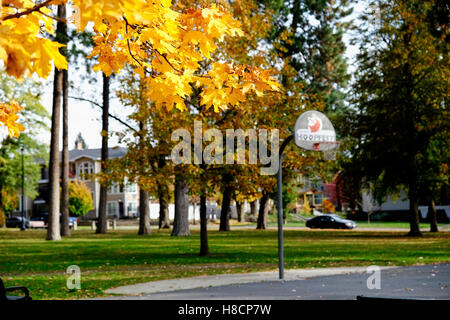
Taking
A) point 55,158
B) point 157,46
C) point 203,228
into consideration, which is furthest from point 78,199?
point 157,46

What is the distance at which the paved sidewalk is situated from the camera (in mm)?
11133

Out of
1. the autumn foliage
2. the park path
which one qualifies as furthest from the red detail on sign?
the autumn foliage

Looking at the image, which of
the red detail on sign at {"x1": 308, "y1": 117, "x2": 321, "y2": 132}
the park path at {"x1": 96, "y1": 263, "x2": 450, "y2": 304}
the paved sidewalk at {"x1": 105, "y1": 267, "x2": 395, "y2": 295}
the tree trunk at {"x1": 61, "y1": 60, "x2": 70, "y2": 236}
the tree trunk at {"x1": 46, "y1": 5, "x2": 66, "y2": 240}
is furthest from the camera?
the tree trunk at {"x1": 61, "y1": 60, "x2": 70, "y2": 236}

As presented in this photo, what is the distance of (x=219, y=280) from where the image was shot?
1245 cm

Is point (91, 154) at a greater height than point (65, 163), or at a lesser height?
greater

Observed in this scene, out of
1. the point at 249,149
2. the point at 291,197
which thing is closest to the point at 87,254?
the point at 249,149

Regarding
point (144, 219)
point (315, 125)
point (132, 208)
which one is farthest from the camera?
point (132, 208)

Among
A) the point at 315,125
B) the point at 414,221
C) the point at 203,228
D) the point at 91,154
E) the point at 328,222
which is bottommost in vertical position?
the point at 328,222

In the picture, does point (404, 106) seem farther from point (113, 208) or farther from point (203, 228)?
point (113, 208)

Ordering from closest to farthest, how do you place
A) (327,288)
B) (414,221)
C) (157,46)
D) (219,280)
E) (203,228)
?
(157,46), (327,288), (219,280), (203,228), (414,221)

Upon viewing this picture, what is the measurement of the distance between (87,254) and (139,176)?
4635mm

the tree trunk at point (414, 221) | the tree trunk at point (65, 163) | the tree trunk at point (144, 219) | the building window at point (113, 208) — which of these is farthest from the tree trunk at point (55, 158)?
the building window at point (113, 208)

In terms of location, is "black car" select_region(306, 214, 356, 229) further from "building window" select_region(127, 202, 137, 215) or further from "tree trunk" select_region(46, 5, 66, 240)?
"building window" select_region(127, 202, 137, 215)

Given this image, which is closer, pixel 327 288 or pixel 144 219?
pixel 327 288
